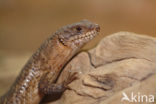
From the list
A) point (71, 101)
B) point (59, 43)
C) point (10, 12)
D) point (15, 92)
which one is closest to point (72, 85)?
point (71, 101)

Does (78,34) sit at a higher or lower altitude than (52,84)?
higher

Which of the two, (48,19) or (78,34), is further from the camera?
(48,19)

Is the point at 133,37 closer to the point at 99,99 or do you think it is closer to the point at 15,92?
the point at 99,99

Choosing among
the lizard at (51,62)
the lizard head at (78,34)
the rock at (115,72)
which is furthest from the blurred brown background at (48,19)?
the rock at (115,72)

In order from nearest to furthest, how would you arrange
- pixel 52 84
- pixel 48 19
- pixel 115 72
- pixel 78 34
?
pixel 115 72, pixel 52 84, pixel 78 34, pixel 48 19

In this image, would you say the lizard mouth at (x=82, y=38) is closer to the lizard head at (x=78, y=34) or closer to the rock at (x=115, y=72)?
the lizard head at (x=78, y=34)

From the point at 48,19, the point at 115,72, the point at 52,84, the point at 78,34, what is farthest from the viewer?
the point at 48,19

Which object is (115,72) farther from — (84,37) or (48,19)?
(48,19)

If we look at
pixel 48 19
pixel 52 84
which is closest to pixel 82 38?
pixel 52 84
